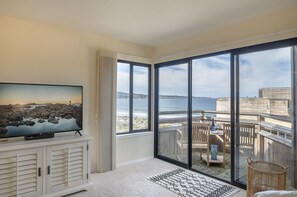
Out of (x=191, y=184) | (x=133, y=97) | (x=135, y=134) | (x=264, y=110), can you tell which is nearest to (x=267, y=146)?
(x=264, y=110)

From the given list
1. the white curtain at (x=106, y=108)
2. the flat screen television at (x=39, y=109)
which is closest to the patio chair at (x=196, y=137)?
the white curtain at (x=106, y=108)

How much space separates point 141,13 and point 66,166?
2.34 metres

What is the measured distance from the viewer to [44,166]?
8.04 ft

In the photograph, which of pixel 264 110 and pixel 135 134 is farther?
pixel 135 134

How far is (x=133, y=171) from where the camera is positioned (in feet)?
11.4

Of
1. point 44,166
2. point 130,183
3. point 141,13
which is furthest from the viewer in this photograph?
point 130,183

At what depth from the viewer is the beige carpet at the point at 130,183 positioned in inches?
105

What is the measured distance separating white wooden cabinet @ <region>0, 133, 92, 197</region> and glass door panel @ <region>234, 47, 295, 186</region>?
2368mm

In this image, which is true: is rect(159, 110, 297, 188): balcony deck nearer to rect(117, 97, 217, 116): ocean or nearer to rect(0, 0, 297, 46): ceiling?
rect(117, 97, 217, 116): ocean

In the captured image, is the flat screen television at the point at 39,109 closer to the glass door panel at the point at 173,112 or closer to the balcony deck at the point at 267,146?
the glass door panel at the point at 173,112

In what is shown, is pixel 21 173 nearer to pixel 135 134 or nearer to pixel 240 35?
pixel 135 134

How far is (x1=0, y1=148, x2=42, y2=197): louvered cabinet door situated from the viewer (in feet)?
7.24

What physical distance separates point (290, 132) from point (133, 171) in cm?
251

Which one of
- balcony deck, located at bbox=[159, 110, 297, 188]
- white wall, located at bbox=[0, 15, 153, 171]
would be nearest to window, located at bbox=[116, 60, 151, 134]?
white wall, located at bbox=[0, 15, 153, 171]
